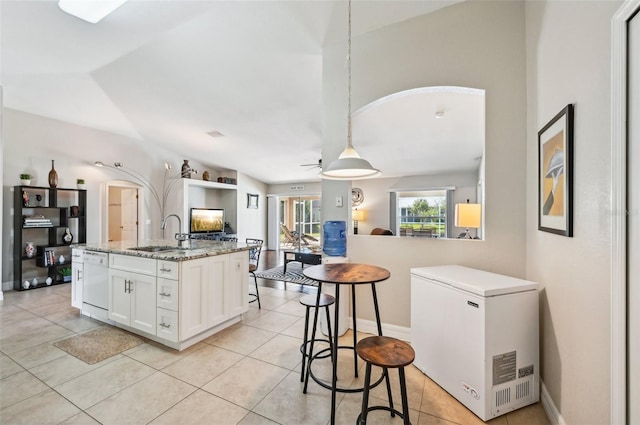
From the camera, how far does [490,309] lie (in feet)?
5.37

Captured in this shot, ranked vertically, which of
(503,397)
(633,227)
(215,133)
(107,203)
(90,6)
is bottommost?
(503,397)

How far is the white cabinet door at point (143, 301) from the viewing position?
2.54 m

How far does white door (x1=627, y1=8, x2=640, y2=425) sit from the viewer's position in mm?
975

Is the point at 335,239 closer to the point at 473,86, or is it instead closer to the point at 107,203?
the point at 473,86

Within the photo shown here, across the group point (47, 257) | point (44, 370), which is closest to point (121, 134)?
point (47, 257)

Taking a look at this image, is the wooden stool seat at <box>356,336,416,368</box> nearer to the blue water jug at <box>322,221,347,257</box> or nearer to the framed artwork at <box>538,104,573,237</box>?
the framed artwork at <box>538,104,573,237</box>

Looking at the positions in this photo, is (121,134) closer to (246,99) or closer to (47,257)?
(47,257)

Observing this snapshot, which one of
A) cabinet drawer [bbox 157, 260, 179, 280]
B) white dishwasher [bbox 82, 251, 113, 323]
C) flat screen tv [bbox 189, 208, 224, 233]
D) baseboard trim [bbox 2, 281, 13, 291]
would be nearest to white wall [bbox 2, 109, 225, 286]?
baseboard trim [bbox 2, 281, 13, 291]

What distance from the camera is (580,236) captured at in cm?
134

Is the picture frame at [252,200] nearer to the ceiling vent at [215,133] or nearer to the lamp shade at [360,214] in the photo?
the ceiling vent at [215,133]

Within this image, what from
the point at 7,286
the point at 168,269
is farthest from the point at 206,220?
the point at 168,269

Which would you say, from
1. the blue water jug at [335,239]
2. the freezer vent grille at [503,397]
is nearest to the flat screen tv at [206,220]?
the blue water jug at [335,239]

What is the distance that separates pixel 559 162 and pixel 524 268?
3.27 ft

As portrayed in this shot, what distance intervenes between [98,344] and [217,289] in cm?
116
